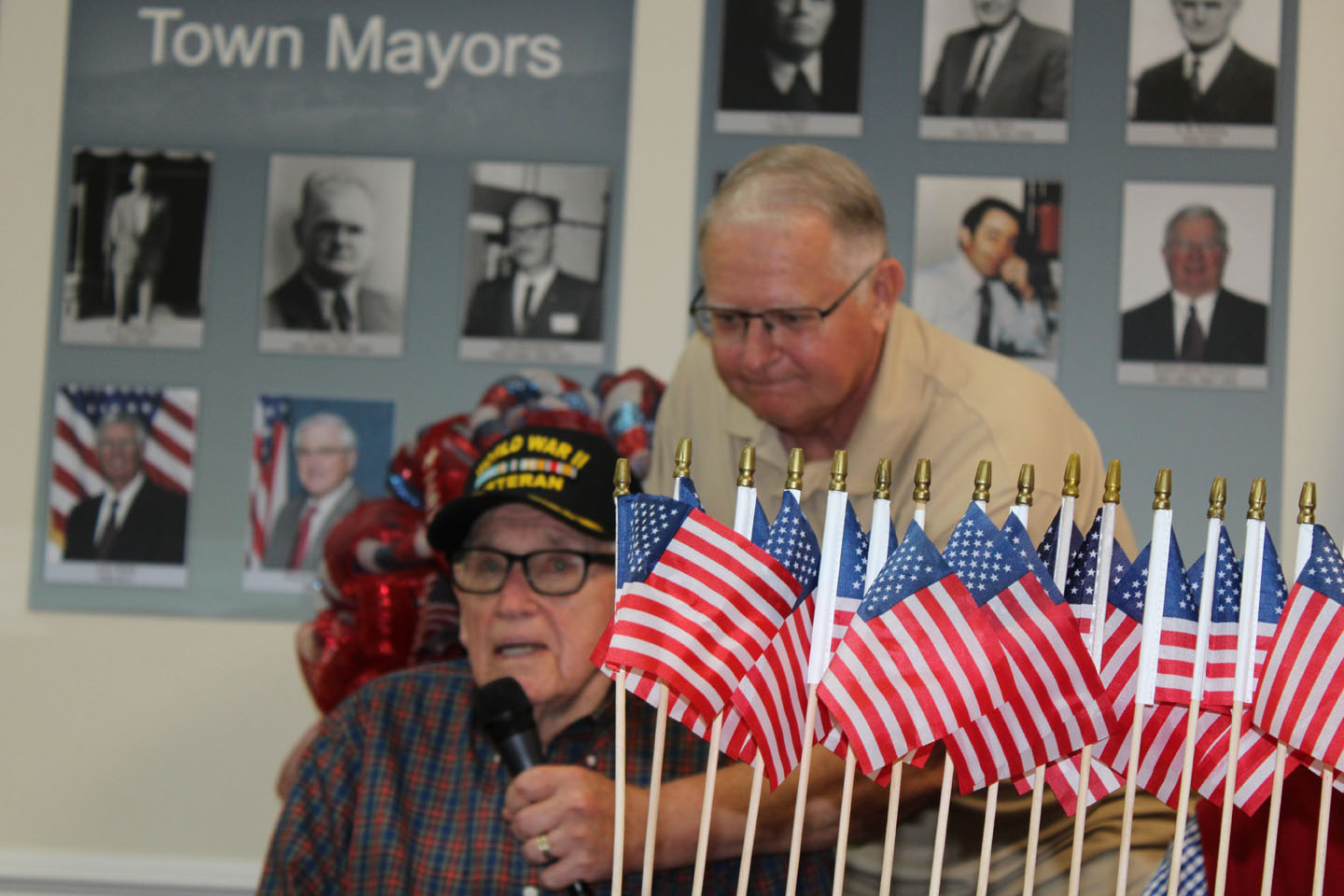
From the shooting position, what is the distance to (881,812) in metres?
2.01

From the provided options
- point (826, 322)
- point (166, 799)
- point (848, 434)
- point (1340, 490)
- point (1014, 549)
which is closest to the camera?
point (1014, 549)

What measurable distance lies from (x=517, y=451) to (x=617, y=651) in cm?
75

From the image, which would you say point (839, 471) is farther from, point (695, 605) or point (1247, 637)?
point (1247, 637)

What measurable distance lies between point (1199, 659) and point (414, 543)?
1436 mm

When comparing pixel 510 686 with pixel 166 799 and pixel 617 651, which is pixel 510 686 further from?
pixel 166 799

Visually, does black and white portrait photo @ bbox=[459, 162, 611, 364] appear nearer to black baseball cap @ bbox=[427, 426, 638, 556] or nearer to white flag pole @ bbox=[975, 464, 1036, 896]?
black baseball cap @ bbox=[427, 426, 638, 556]

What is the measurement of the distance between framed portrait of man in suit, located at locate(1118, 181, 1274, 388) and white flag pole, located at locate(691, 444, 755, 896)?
1662 mm

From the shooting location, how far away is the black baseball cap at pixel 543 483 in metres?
2.08

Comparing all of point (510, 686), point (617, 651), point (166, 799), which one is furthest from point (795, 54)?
point (166, 799)

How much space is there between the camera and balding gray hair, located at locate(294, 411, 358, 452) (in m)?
3.06

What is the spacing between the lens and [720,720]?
148cm

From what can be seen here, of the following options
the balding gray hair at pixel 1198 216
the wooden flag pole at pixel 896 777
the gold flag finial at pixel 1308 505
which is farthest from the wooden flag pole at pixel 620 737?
the balding gray hair at pixel 1198 216

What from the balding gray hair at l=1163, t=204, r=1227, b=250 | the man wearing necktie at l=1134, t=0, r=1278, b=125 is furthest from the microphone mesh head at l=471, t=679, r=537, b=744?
the man wearing necktie at l=1134, t=0, r=1278, b=125

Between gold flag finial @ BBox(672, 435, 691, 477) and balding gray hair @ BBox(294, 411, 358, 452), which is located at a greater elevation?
balding gray hair @ BBox(294, 411, 358, 452)
